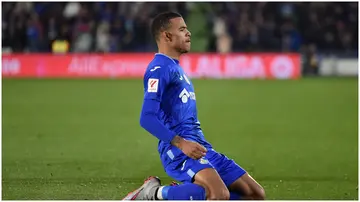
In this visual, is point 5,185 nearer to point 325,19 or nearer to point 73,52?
point 73,52

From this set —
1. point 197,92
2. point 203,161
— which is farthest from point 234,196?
point 197,92

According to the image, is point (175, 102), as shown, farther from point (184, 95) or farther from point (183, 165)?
point (183, 165)

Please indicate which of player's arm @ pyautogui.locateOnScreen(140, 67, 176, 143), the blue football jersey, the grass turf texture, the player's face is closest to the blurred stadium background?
the grass turf texture

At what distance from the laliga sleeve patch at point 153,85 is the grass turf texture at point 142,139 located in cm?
170

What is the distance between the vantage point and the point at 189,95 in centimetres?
622

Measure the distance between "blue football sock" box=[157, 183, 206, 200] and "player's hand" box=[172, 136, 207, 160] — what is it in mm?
280

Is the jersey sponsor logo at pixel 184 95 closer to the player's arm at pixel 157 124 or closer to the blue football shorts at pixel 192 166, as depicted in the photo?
the player's arm at pixel 157 124

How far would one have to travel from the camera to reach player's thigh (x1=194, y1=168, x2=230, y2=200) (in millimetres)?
5816

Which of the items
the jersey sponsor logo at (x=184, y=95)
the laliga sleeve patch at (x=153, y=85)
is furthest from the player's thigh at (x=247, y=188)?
the laliga sleeve patch at (x=153, y=85)

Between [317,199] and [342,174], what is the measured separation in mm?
1784

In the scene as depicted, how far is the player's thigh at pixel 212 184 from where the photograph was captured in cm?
582

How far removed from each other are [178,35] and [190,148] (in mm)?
933

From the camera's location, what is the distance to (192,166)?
602 cm

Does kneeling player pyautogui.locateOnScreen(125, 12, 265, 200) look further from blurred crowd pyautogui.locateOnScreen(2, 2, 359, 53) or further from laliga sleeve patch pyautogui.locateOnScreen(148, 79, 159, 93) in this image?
blurred crowd pyautogui.locateOnScreen(2, 2, 359, 53)
